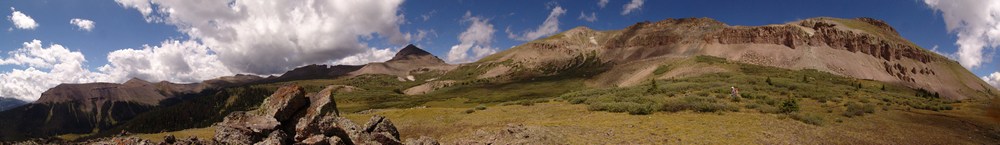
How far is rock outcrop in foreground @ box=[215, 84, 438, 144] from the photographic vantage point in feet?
63.8

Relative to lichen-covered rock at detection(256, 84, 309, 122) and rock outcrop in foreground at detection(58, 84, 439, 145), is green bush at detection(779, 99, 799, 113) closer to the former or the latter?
rock outcrop in foreground at detection(58, 84, 439, 145)

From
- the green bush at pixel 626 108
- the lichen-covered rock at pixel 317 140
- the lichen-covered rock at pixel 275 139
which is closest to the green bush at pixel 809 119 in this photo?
the green bush at pixel 626 108

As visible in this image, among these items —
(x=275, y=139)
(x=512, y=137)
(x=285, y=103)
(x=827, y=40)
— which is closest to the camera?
(x=275, y=139)

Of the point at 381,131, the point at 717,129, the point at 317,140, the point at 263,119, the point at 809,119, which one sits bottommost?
the point at 717,129

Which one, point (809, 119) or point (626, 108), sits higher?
point (626, 108)

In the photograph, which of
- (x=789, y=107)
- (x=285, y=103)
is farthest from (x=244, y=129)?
(x=789, y=107)

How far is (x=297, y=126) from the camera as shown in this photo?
20.7m

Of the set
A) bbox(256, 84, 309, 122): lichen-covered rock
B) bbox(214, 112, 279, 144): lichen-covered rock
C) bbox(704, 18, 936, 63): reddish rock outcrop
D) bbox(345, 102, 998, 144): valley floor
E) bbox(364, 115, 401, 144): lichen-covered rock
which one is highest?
bbox(704, 18, 936, 63): reddish rock outcrop

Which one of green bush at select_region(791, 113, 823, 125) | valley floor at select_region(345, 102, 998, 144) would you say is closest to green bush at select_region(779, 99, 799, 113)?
valley floor at select_region(345, 102, 998, 144)

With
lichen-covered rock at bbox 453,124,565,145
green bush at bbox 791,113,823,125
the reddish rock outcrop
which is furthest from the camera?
the reddish rock outcrop

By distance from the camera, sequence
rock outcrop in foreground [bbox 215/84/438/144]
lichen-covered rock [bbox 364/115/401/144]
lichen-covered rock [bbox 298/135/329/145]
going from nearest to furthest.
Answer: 1. lichen-covered rock [bbox 298/135/329/145]
2. rock outcrop in foreground [bbox 215/84/438/144]
3. lichen-covered rock [bbox 364/115/401/144]

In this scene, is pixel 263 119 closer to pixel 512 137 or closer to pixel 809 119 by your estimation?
pixel 512 137

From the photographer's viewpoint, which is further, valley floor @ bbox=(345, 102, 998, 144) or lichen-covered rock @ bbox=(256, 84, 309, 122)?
lichen-covered rock @ bbox=(256, 84, 309, 122)

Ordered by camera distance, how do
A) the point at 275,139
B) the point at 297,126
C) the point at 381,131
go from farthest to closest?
the point at 381,131 < the point at 297,126 < the point at 275,139
